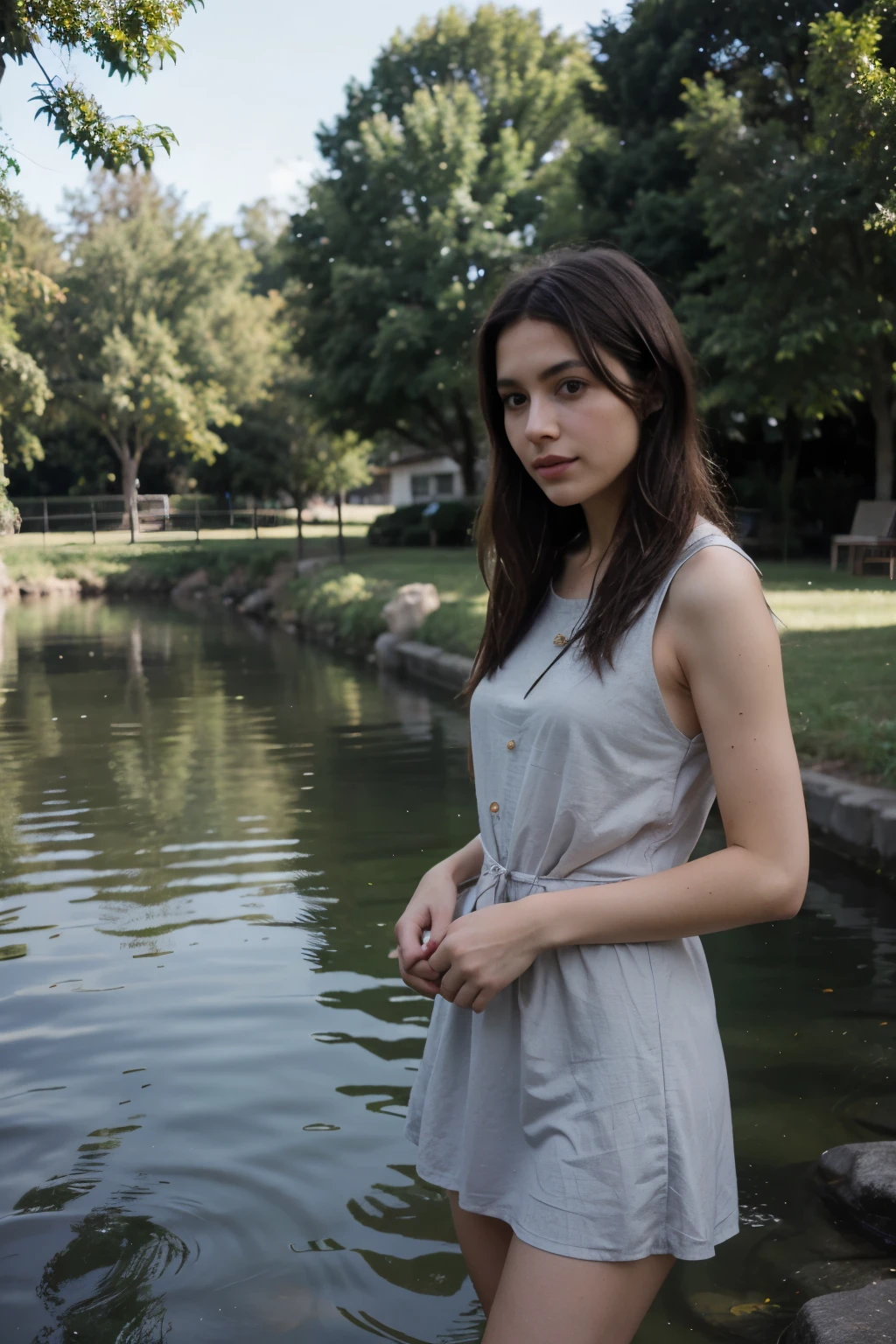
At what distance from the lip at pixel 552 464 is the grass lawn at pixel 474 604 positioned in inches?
63.3

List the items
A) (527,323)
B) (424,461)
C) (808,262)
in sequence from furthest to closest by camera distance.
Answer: (424,461) < (808,262) < (527,323)

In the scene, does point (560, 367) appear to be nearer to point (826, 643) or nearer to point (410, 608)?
point (826, 643)

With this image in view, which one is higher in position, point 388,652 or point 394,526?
point 394,526

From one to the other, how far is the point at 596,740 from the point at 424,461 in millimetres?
65916

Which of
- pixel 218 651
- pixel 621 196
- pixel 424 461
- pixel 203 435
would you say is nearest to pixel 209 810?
pixel 218 651

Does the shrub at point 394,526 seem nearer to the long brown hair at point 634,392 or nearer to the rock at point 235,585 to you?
the rock at point 235,585

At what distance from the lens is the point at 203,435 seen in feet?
159

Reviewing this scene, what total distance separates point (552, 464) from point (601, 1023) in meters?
0.74

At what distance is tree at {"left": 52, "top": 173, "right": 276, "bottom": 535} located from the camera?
154ft

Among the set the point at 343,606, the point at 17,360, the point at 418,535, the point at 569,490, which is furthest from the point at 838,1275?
the point at 418,535

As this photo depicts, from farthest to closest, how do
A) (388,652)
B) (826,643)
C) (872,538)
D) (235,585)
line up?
(235,585), (872,538), (388,652), (826,643)

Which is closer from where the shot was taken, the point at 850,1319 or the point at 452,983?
the point at 452,983

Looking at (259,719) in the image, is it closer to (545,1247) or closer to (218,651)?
(218,651)

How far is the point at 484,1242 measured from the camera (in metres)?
1.92
